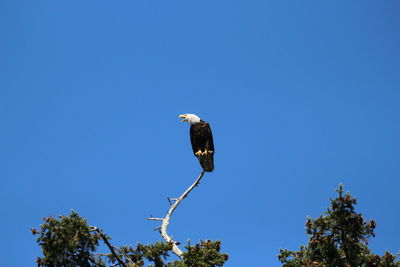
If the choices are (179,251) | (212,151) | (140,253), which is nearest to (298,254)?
(179,251)

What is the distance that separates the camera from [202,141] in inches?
479

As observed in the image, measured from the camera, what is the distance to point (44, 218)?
661 cm

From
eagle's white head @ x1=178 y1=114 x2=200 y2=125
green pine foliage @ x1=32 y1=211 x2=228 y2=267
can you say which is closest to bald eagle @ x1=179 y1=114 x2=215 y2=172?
eagle's white head @ x1=178 y1=114 x2=200 y2=125

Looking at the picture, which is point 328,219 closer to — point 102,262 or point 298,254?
point 298,254

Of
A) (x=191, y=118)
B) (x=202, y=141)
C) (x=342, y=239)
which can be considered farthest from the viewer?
(x=191, y=118)

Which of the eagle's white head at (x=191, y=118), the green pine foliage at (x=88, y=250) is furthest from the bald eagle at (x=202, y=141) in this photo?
the green pine foliage at (x=88, y=250)

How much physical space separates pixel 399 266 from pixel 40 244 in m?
5.69

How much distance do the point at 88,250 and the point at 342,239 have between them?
13.7ft

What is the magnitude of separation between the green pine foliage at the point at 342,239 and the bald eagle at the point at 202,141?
192 inches

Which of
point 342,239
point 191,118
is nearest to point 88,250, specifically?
point 342,239

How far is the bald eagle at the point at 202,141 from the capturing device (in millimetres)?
11621

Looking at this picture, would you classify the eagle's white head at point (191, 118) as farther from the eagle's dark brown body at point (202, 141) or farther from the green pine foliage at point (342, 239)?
the green pine foliage at point (342, 239)

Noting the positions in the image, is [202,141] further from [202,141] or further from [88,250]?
[88,250]

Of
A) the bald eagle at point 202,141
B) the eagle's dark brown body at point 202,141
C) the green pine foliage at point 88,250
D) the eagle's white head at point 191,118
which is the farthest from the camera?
the eagle's white head at point 191,118
